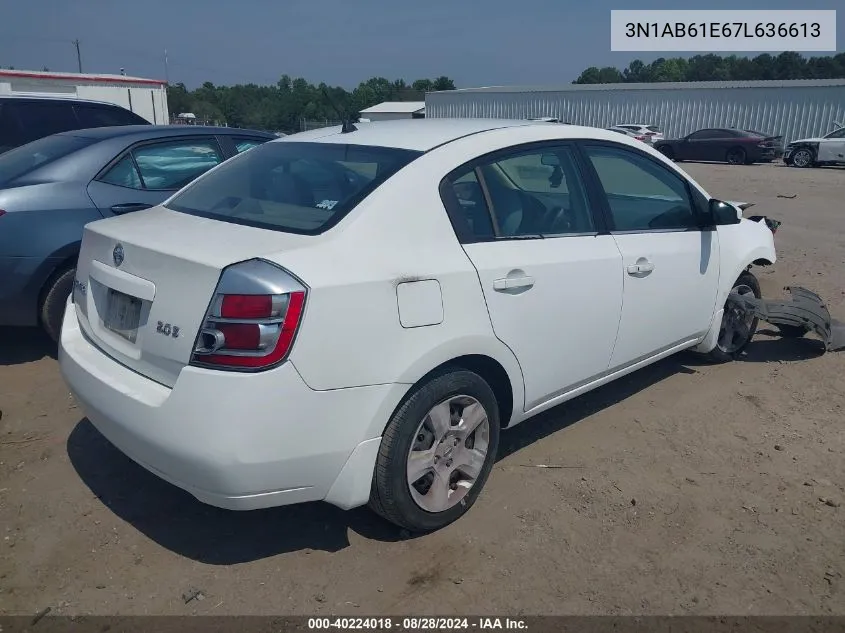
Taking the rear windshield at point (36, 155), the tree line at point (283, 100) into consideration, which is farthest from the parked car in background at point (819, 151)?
the rear windshield at point (36, 155)

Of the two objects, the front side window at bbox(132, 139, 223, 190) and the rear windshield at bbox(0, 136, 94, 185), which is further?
the front side window at bbox(132, 139, 223, 190)

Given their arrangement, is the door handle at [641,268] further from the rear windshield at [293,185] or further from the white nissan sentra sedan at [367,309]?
the rear windshield at [293,185]

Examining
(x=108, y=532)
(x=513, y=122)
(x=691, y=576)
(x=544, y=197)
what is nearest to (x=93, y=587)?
(x=108, y=532)

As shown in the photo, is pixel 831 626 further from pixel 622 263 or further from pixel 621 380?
pixel 621 380

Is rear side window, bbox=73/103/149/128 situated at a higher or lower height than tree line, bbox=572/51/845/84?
lower

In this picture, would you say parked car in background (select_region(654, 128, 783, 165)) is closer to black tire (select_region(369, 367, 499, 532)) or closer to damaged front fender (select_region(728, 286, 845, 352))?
damaged front fender (select_region(728, 286, 845, 352))

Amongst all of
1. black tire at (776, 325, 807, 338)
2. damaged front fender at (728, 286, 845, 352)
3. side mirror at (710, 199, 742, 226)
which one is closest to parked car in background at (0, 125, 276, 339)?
side mirror at (710, 199, 742, 226)

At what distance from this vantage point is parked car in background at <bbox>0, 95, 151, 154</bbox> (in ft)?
25.8

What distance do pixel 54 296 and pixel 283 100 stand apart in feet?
48.6

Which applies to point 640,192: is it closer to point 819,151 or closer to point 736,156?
point 819,151

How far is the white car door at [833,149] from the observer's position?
24.1 metres

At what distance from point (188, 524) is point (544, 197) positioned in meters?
2.31

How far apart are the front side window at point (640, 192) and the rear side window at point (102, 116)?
239 inches

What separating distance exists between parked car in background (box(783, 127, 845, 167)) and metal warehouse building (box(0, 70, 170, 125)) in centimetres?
2145
